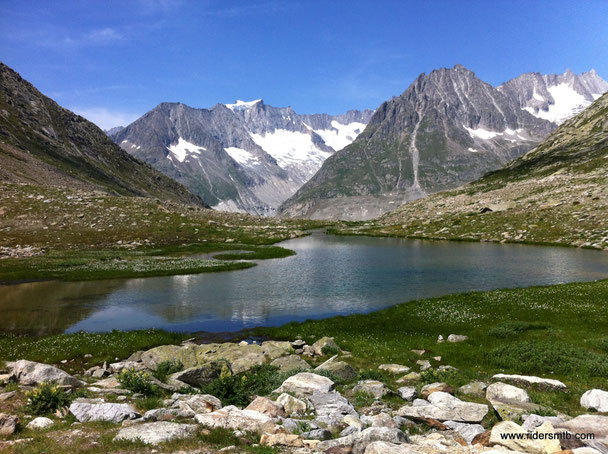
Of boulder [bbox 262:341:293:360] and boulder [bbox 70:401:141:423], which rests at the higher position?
boulder [bbox 70:401:141:423]

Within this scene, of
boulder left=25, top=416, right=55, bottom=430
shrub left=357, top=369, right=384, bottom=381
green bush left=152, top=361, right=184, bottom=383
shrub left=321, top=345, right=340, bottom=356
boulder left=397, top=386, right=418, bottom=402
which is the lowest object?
shrub left=321, top=345, right=340, bottom=356

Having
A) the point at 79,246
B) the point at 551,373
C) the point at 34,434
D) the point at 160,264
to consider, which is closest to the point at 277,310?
the point at 551,373

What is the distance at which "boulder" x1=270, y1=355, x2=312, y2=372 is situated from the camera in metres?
21.0

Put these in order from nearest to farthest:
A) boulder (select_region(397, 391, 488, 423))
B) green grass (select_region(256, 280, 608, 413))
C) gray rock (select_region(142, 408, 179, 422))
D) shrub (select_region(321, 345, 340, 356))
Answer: gray rock (select_region(142, 408, 179, 422))
boulder (select_region(397, 391, 488, 423))
green grass (select_region(256, 280, 608, 413))
shrub (select_region(321, 345, 340, 356))

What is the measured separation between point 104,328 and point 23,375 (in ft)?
55.9

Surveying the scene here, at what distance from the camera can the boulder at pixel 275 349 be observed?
23969mm

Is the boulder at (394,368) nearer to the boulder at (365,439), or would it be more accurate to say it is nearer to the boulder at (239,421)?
the boulder at (365,439)

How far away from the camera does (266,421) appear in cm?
1238

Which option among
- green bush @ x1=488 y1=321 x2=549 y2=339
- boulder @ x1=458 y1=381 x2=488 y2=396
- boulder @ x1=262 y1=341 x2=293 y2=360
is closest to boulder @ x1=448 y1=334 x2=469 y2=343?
green bush @ x1=488 y1=321 x2=549 y2=339

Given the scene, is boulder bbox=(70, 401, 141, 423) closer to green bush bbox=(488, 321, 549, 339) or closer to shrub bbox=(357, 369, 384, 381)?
shrub bbox=(357, 369, 384, 381)

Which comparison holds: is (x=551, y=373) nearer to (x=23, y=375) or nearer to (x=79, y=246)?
(x=23, y=375)

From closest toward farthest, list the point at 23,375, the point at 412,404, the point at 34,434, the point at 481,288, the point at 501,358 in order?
the point at 34,434 → the point at 412,404 → the point at 23,375 → the point at 501,358 → the point at 481,288

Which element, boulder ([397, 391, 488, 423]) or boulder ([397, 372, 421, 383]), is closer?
boulder ([397, 391, 488, 423])

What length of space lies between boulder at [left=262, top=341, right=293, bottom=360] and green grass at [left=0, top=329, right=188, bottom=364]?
30.7 feet
